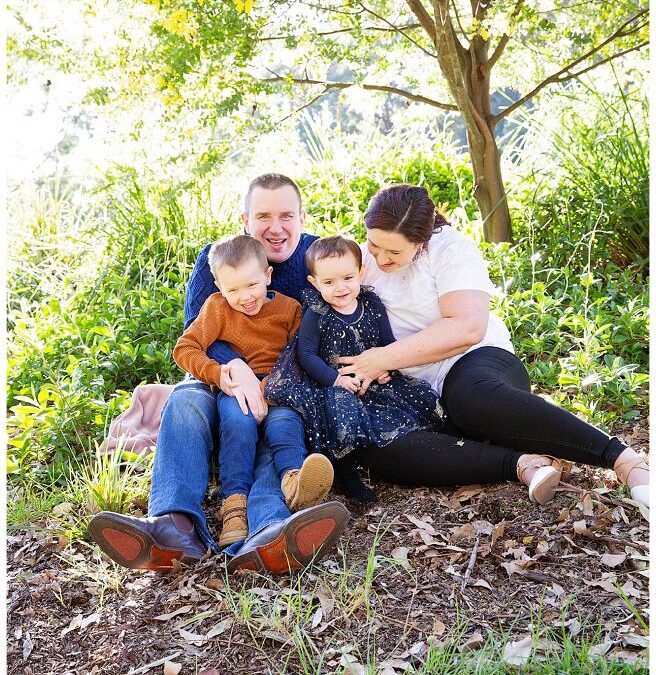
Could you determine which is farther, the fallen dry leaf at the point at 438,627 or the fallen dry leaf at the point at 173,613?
the fallen dry leaf at the point at 173,613

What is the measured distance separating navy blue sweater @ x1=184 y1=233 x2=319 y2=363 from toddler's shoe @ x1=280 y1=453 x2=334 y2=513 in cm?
98

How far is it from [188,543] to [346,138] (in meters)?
5.44

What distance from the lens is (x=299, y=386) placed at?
3314 millimetres

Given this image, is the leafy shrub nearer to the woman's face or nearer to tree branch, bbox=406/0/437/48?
tree branch, bbox=406/0/437/48

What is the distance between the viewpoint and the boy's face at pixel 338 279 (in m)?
3.34

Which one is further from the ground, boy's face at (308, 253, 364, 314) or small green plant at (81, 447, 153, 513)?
boy's face at (308, 253, 364, 314)

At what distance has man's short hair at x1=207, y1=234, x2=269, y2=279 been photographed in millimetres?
3354

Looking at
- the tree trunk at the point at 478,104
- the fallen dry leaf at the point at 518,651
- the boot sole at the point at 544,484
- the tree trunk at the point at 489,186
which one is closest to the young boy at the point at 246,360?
the boot sole at the point at 544,484

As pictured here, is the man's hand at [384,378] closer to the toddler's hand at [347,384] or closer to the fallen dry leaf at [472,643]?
the toddler's hand at [347,384]

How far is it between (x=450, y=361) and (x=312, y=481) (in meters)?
0.95

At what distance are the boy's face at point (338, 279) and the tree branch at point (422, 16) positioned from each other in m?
2.33

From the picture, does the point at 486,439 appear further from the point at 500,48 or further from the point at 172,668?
the point at 500,48

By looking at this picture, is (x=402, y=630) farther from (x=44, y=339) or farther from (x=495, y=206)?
(x=495, y=206)

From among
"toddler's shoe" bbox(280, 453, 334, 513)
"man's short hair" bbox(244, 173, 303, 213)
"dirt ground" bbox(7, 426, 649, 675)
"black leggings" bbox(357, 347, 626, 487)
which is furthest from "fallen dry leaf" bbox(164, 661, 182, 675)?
"man's short hair" bbox(244, 173, 303, 213)
